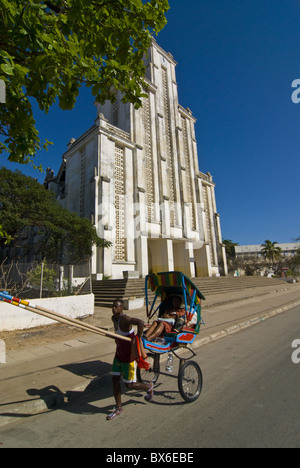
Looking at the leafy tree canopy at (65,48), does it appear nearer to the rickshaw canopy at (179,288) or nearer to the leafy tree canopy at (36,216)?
the rickshaw canopy at (179,288)

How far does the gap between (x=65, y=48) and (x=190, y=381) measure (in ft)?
18.7

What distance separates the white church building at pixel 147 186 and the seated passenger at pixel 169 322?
44.3ft

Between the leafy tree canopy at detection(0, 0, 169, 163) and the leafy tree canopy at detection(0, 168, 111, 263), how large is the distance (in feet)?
35.3

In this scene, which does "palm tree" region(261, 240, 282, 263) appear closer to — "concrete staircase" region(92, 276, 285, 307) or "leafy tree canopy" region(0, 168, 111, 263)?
"concrete staircase" region(92, 276, 285, 307)

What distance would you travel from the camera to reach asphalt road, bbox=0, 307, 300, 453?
2643 mm

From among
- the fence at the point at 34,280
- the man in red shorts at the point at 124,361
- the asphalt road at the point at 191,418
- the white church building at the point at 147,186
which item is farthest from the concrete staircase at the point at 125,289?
the man in red shorts at the point at 124,361

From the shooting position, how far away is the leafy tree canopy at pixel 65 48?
11.7ft

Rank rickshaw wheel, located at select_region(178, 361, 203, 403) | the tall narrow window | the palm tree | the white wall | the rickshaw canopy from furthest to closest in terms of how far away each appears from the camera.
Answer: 1. the palm tree
2. the tall narrow window
3. the white wall
4. the rickshaw canopy
5. rickshaw wheel, located at select_region(178, 361, 203, 403)

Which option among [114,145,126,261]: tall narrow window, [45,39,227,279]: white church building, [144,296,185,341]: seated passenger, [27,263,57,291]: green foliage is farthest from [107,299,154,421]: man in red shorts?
[114,145,126,261]: tall narrow window

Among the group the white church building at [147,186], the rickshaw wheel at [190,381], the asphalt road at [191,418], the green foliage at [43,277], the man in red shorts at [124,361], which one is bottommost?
the asphalt road at [191,418]

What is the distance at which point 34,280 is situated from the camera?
9.54 m

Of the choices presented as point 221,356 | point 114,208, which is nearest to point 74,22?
point 221,356

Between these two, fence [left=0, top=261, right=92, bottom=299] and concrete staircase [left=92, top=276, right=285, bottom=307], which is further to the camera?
concrete staircase [left=92, top=276, right=285, bottom=307]

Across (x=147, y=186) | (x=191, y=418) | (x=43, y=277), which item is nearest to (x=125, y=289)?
(x=43, y=277)
